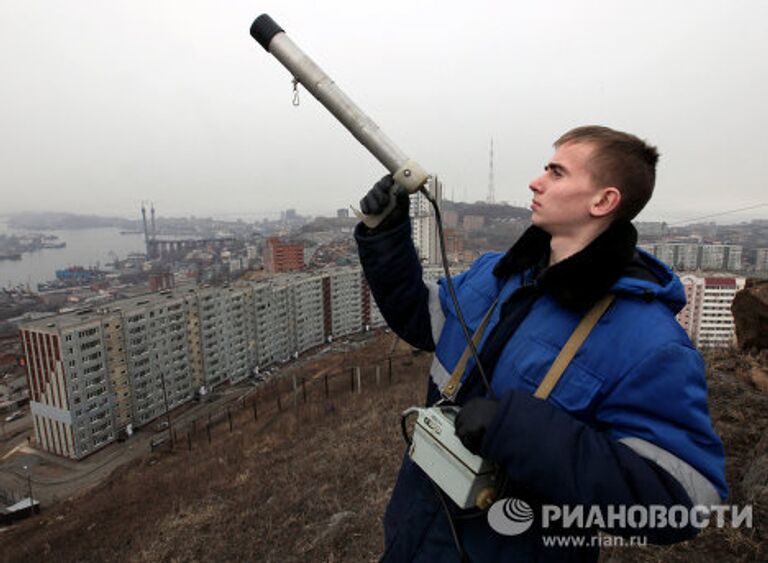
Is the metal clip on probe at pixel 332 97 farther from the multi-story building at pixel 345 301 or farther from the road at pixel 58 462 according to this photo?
the multi-story building at pixel 345 301

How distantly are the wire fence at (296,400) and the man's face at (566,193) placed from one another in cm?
1211

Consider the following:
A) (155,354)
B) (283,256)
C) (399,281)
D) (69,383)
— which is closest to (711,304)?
(155,354)

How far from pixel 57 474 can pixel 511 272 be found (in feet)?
121

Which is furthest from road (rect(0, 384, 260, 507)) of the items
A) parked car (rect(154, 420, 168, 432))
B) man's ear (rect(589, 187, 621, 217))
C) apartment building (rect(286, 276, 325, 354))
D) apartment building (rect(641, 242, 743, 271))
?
apartment building (rect(641, 242, 743, 271))

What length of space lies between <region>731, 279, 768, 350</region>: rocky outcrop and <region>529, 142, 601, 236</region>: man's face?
26.1ft

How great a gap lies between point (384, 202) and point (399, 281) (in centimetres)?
35

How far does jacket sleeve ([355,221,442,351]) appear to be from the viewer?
1.79 m

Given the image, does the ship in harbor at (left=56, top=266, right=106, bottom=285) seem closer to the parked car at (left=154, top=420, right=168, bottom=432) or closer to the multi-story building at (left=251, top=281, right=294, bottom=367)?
the multi-story building at (left=251, top=281, right=294, bottom=367)

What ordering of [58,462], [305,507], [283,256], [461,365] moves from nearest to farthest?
[461,365]
[305,507]
[58,462]
[283,256]

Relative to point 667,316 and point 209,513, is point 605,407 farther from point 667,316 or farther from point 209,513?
point 209,513

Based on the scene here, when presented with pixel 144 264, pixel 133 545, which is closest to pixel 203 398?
pixel 133 545

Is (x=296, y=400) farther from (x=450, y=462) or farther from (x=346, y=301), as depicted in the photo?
(x=346, y=301)

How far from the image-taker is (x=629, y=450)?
1.09 m

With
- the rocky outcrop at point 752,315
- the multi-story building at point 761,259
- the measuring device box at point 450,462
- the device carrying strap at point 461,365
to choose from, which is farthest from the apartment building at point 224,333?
the multi-story building at point 761,259
